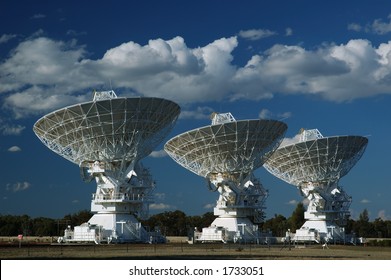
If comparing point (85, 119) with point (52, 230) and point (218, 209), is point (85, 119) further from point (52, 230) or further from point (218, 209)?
point (52, 230)

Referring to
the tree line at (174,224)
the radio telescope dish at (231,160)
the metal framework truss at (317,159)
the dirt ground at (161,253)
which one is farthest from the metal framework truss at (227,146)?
the tree line at (174,224)

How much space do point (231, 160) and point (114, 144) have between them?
16591mm

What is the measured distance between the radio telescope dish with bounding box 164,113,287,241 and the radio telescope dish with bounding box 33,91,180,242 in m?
7.45

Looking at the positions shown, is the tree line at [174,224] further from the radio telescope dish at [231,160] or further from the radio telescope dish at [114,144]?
the radio telescope dish at [114,144]

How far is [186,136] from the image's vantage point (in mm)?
70500

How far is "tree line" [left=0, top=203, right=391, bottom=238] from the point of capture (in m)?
120

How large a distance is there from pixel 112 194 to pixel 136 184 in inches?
111

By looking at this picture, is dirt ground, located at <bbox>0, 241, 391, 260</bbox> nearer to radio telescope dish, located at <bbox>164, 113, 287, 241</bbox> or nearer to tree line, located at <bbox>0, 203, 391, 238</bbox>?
radio telescope dish, located at <bbox>164, 113, 287, 241</bbox>

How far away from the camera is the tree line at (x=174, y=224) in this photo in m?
120

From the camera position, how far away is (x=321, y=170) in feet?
273

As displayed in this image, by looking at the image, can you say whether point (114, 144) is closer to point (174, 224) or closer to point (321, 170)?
point (321, 170)
